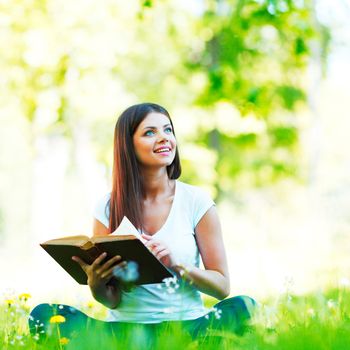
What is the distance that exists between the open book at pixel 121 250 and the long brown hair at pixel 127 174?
0.44 metres

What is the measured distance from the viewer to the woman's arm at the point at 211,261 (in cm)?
333

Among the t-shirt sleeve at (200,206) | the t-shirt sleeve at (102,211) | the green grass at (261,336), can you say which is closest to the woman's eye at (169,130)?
the t-shirt sleeve at (200,206)

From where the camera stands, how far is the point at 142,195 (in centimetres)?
380

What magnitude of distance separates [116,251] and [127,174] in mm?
751

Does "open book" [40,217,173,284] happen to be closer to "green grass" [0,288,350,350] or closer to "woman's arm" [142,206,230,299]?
"woman's arm" [142,206,230,299]

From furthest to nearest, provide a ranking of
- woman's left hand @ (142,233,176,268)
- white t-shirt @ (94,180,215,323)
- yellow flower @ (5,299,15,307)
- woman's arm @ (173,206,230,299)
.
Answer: white t-shirt @ (94,180,215,323) → woman's arm @ (173,206,230,299) → woman's left hand @ (142,233,176,268) → yellow flower @ (5,299,15,307)

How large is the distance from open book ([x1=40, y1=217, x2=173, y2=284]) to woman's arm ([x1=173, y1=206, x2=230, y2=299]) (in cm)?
27

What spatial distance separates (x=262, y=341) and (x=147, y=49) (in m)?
17.9

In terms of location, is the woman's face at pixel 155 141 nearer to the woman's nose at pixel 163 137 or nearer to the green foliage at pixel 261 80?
the woman's nose at pixel 163 137

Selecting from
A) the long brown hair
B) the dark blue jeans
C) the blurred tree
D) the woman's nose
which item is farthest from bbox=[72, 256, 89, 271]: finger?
the blurred tree

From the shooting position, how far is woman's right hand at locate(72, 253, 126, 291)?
123 inches

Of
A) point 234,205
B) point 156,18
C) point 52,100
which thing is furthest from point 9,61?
point 234,205

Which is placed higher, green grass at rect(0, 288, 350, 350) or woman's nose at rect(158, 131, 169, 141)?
woman's nose at rect(158, 131, 169, 141)

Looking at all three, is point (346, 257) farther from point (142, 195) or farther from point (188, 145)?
point (142, 195)
